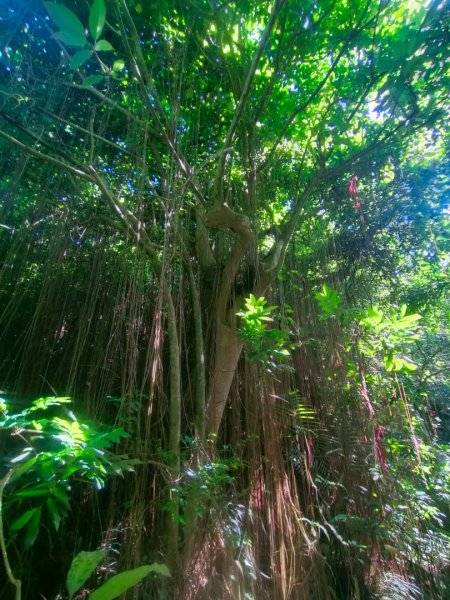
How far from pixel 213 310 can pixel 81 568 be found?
1345mm

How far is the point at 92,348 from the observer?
1878 millimetres

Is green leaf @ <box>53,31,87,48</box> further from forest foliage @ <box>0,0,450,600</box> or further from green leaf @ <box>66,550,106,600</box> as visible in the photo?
green leaf @ <box>66,550,106,600</box>

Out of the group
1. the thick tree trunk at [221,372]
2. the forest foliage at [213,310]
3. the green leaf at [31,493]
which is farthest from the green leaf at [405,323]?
the green leaf at [31,493]

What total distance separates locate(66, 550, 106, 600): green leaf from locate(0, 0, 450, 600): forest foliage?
33cm

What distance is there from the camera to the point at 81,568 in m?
0.72

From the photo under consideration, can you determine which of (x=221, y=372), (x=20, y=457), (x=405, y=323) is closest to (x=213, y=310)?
(x=221, y=372)

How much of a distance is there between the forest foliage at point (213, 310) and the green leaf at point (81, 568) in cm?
33

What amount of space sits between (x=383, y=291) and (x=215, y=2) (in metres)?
2.54

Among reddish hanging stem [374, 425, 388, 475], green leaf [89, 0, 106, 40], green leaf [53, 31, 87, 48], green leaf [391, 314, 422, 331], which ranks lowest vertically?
reddish hanging stem [374, 425, 388, 475]

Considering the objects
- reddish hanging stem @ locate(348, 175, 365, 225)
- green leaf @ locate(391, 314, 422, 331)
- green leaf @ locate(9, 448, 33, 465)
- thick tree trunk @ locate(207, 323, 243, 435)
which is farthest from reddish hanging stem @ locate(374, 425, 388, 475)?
green leaf @ locate(9, 448, 33, 465)

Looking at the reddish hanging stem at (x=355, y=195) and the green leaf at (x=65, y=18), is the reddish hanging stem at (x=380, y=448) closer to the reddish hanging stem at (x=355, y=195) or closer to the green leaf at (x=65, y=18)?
the reddish hanging stem at (x=355, y=195)

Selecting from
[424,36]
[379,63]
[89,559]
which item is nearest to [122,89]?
[379,63]

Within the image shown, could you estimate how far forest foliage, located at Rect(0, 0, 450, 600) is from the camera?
54.8 inches

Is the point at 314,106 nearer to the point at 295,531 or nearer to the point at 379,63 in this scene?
the point at 379,63
